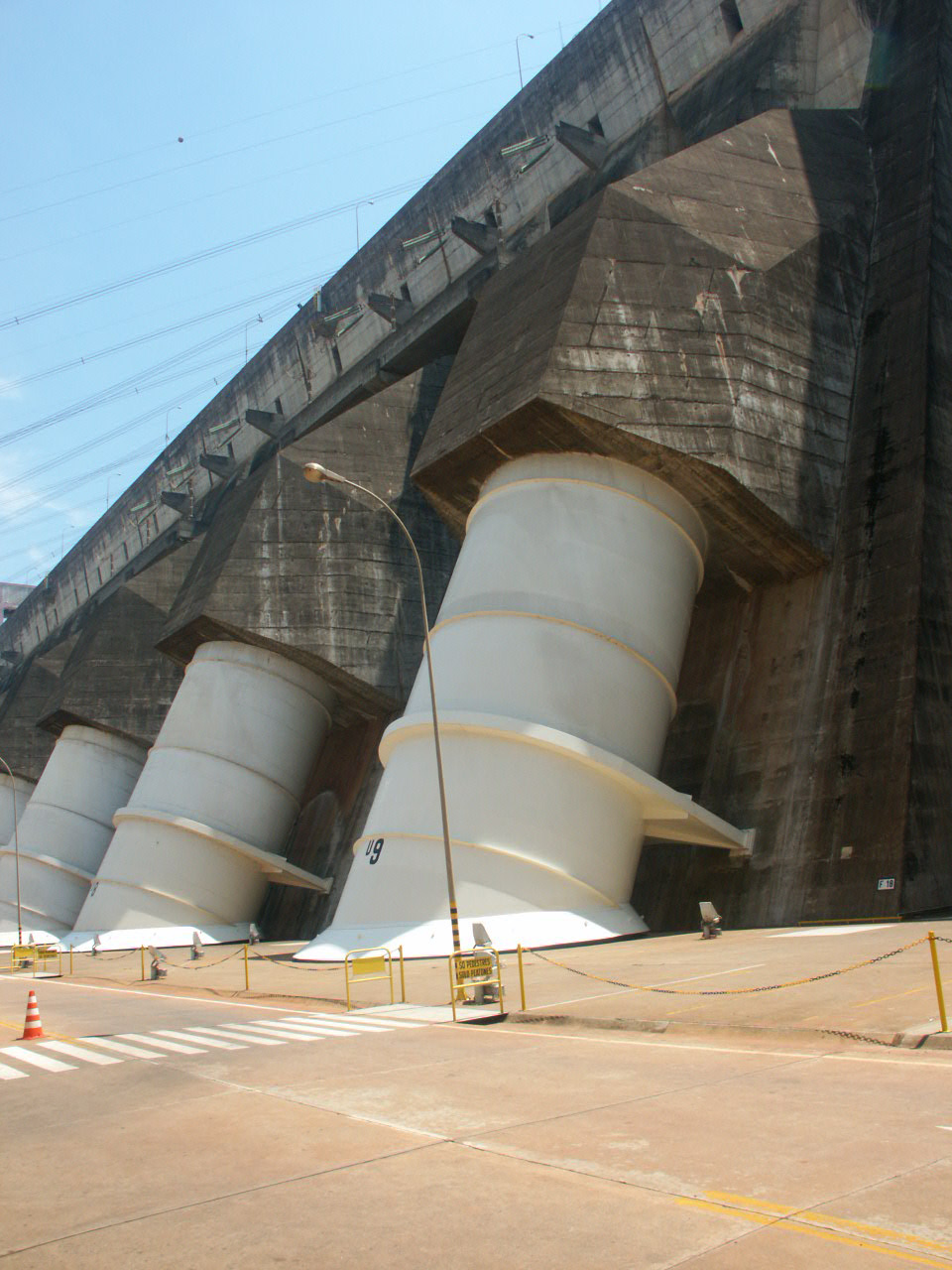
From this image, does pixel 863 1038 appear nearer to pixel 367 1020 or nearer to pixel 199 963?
pixel 367 1020

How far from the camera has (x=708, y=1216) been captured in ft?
13.8

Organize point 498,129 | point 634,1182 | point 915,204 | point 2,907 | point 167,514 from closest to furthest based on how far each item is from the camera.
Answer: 1. point 634,1182
2. point 915,204
3. point 498,129
4. point 2,907
5. point 167,514

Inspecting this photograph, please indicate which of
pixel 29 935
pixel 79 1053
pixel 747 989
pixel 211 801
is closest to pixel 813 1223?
pixel 747 989

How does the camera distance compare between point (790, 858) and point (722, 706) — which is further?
point (722, 706)

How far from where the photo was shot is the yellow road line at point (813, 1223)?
3.70 meters

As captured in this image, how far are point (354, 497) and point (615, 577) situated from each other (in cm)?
1394

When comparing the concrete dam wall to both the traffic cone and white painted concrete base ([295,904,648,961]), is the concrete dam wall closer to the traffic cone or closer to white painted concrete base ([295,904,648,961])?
white painted concrete base ([295,904,648,961])

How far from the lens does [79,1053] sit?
1066 centimetres

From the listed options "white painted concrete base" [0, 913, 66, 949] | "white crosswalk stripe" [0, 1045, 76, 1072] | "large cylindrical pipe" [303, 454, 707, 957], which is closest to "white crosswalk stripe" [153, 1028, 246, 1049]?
"white crosswalk stripe" [0, 1045, 76, 1072]

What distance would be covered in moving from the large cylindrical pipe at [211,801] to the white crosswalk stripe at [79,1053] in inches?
767

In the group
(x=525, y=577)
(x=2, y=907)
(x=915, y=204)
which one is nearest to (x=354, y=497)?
(x=525, y=577)

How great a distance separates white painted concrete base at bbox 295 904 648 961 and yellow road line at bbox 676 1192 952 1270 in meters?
13.3

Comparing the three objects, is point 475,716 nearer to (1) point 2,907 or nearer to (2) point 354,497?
(2) point 354,497

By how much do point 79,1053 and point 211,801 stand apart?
21.3 metres
